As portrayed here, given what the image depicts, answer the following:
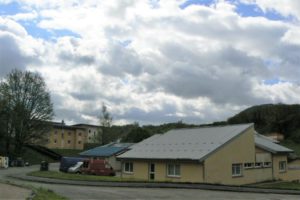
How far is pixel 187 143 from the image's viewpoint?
44781 millimetres

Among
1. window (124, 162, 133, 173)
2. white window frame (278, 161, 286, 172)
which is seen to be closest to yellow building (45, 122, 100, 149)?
window (124, 162, 133, 173)

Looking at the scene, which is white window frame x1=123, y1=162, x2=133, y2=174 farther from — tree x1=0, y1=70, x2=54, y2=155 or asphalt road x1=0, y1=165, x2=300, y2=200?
tree x1=0, y1=70, x2=54, y2=155

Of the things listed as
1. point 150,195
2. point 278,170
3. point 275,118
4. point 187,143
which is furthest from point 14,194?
point 275,118

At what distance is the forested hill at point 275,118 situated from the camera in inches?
3383

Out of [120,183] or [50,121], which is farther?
[50,121]

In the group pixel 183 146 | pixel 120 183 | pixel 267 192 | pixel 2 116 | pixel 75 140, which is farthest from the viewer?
pixel 75 140

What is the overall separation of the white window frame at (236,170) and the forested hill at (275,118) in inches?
1706

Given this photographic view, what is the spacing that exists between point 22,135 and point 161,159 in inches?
1633

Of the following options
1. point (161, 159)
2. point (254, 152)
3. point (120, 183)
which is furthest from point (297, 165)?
point (120, 183)

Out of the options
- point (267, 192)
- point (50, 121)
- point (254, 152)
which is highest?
point (50, 121)

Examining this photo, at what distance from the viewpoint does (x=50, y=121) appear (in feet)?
261

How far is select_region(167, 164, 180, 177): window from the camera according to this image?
4138cm

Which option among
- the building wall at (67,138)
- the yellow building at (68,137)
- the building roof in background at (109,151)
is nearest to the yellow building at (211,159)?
the building roof in background at (109,151)

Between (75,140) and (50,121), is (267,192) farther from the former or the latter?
(75,140)
